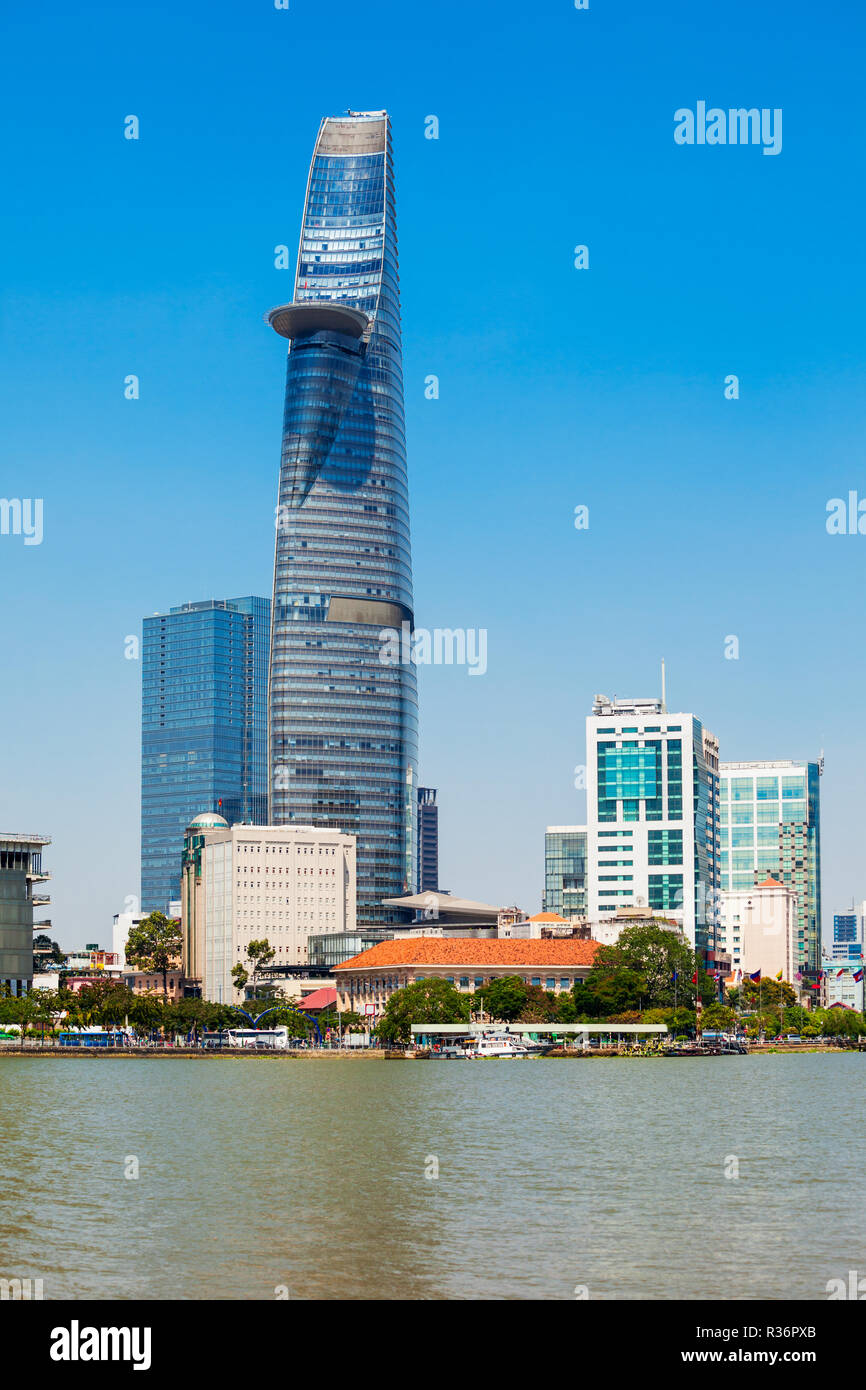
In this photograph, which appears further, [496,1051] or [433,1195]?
[496,1051]

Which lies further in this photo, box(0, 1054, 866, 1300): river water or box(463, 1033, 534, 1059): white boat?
box(463, 1033, 534, 1059): white boat

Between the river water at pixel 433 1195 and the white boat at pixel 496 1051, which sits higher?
the river water at pixel 433 1195

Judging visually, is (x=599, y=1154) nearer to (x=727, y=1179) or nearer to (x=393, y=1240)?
(x=727, y=1179)

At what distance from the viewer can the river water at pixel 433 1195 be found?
42.1 m

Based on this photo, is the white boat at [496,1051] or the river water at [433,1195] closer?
the river water at [433,1195]

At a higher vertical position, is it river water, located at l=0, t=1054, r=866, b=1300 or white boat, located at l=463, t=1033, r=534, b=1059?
river water, located at l=0, t=1054, r=866, b=1300

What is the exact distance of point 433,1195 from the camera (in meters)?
58.0

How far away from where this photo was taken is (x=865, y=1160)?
7162cm

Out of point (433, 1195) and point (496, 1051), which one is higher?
point (433, 1195)

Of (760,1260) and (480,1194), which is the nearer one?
→ (760,1260)

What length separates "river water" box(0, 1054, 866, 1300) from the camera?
42.1 meters

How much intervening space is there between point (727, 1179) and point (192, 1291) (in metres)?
28.1
